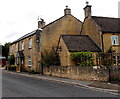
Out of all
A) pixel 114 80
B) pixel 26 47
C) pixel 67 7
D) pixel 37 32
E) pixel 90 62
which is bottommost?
pixel 114 80

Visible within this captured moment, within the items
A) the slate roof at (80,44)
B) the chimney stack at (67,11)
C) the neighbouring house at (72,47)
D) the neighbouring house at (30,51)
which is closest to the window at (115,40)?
A: the neighbouring house at (72,47)

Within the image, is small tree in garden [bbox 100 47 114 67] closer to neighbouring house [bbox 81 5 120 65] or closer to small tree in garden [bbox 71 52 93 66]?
small tree in garden [bbox 71 52 93 66]

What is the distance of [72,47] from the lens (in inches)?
815

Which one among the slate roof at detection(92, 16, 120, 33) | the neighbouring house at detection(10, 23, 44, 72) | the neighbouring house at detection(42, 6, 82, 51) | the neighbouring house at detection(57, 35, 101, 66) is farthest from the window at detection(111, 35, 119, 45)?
the neighbouring house at detection(10, 23, 44, 72)

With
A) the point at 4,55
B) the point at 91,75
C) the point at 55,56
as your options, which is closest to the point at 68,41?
the point at 55,56

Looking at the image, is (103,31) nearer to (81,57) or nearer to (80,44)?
(80,44)

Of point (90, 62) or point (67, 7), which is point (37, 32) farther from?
point (90, 62)

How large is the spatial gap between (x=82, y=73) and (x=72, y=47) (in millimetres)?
5456

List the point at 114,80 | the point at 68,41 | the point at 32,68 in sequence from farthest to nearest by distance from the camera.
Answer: the point at 32,68
the point at 68,41
the point at 114,80

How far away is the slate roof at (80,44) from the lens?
20727mm

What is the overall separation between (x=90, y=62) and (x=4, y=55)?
4980 cm

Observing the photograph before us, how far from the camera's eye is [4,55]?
202ft

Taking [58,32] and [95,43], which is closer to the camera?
[95,43]

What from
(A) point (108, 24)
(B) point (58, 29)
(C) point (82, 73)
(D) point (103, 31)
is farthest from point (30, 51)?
(A) point (108, 24)
